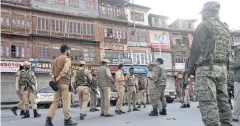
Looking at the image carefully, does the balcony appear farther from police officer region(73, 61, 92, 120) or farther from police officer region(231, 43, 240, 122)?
police officer region(231, 43, 240, 122)

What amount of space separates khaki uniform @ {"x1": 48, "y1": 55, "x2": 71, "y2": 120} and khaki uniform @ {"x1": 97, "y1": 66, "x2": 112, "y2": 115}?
208 cm

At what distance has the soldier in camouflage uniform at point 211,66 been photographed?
10.5ft

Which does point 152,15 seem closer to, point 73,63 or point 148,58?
point 148,58

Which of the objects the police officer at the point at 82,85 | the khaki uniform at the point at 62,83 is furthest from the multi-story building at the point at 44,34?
the khaki uniform at the point at 62,83

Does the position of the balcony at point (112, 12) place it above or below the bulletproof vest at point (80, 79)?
above

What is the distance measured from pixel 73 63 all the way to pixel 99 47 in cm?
406

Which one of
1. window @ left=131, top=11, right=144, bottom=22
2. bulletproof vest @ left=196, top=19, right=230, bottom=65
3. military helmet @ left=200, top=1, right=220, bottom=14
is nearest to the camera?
bulletproof vest @ left=196, top=19, right=230, bottom=65

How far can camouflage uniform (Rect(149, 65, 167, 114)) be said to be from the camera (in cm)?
719

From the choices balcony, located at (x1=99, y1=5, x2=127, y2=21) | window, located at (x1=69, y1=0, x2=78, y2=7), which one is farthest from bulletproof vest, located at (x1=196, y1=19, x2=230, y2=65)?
balcony, located at (x1=99, y1=5, x2=127, y2=21)

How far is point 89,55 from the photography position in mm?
27141

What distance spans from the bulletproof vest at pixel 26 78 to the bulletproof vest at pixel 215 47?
6015mm

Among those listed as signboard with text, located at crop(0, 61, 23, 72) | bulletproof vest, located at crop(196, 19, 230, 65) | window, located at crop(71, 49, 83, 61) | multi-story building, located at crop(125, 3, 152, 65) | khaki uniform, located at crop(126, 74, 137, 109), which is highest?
multi-story building, located at crop(125, 3, 152, 65)

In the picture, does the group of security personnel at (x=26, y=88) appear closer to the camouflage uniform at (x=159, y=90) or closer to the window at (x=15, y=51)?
the camouflage uniform at (x=159, y=90)

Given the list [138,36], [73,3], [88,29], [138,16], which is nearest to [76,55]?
[88,29]
